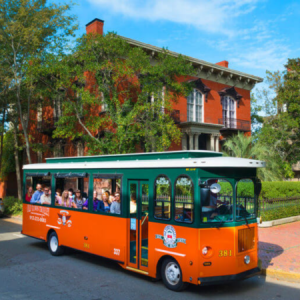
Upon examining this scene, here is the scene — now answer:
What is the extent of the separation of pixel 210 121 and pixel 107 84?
12270 mm

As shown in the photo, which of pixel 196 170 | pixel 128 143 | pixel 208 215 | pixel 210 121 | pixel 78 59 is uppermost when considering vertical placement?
pixel 78 59

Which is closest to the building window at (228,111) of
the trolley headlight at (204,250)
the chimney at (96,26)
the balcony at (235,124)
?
the balcony at (235,124)

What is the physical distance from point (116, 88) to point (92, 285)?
46.1 feet

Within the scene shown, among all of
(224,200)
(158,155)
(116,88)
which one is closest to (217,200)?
(224,200)

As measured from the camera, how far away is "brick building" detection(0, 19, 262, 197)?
86.6 ft

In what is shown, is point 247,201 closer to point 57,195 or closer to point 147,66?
point 57,195

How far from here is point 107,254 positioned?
873cm

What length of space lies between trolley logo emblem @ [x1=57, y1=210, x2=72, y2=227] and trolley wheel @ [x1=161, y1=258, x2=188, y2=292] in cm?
378

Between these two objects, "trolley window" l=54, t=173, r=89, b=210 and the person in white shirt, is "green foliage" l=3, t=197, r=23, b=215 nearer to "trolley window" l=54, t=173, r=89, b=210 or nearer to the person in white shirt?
the person in white shirt

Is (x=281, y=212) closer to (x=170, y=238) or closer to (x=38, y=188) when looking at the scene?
(x=170, y=238)

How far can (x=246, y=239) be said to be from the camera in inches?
285

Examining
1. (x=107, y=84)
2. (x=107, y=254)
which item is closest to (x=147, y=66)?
(x=107, y=84)

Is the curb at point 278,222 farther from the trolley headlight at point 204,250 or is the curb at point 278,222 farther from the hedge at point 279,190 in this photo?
the trolley headlight at point 204,250

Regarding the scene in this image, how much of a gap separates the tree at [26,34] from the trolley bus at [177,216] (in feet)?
43.3
